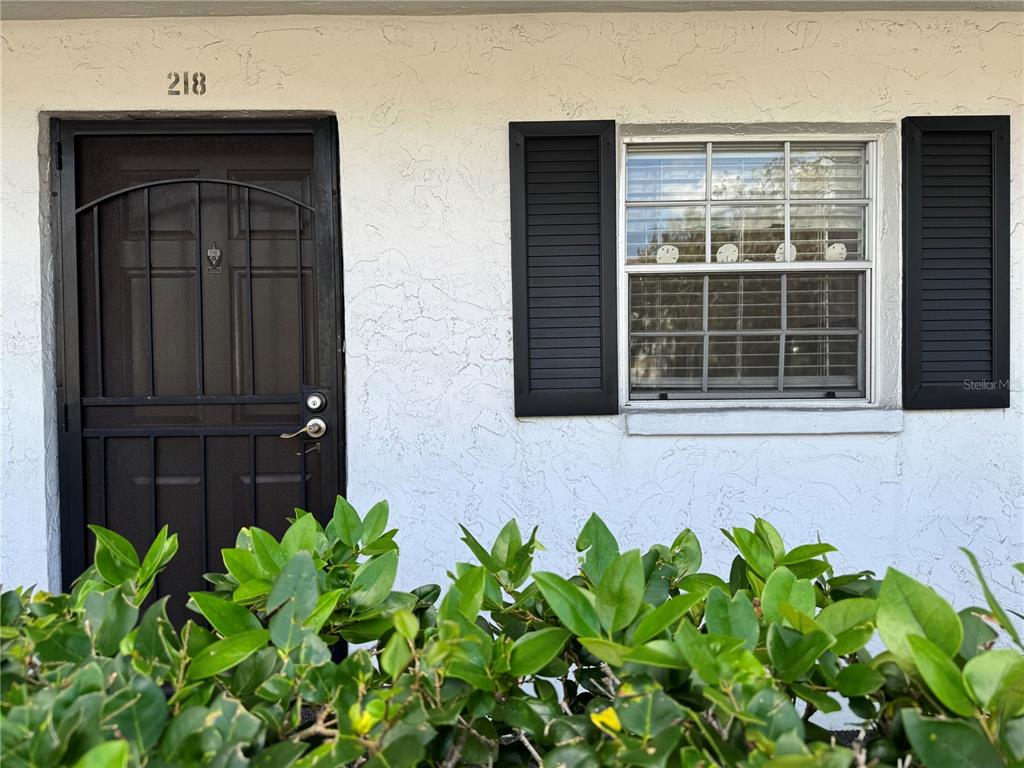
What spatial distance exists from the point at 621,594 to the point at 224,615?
0.58m

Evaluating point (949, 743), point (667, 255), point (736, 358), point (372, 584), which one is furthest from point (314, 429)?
point (949, 743)

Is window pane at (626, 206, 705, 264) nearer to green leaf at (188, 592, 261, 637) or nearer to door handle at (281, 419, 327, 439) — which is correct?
door handle at (281, 419, 327, 439)

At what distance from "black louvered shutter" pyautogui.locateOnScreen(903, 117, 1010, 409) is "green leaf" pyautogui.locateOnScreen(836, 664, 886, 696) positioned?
8.15 ft

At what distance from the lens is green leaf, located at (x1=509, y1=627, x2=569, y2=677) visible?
3.61 feet

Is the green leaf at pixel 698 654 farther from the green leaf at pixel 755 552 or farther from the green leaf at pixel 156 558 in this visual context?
the green leaf at pixel 156 558

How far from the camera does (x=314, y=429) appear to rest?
325cm

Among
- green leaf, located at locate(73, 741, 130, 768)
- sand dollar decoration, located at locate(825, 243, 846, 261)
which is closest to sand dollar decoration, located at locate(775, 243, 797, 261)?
sand dollar decoration, located at locate(825, 243, 846, 261)

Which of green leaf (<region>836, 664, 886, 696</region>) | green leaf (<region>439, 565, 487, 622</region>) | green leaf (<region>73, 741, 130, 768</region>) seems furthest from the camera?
green leaf (<region>439, 565, 487, 622</region>)

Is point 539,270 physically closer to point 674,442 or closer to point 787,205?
point 674,442

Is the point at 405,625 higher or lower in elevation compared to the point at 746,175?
lower

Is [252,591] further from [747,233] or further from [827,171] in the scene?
[827,171]

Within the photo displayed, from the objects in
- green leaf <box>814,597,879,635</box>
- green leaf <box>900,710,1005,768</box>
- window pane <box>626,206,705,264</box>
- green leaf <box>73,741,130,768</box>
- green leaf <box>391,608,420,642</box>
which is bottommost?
green leaf <box>900,710,1005,768</box>

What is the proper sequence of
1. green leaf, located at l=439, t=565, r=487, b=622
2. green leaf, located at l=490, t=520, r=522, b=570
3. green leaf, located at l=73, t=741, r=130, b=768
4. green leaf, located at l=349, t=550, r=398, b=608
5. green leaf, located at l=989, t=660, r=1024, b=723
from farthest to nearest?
1. green leaf, located at l=490, t=520, r=522, b=570
2. green leaf, located at l=349, t=550, r=398, b=608
3. green leaf, located at l=439, t=565, r=487, b=622
4. green leaf, located at l=989, t=660, r=1024, b=723
5. green leaf, located at l=73, t=741, r=130, b=768

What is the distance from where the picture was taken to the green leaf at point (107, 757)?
0.80 m
